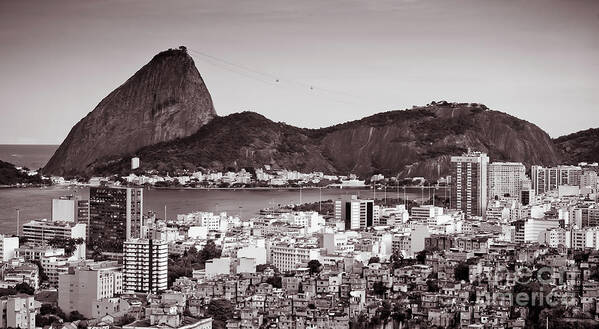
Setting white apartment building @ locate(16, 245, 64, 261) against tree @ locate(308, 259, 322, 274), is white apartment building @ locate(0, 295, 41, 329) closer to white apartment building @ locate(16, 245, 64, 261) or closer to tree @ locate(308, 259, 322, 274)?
white apartment building @ locate(16, 245, 64, 261)

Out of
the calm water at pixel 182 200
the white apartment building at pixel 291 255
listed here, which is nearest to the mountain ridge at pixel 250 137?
the calm water at pixel 182 200

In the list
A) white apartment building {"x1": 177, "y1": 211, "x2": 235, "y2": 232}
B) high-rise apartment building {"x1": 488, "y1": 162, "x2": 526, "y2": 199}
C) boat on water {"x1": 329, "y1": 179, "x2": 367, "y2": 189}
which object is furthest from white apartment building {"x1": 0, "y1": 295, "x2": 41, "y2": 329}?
boat on water {"x1": 329, "y1": 179, "x2": 367, "y2": 189}

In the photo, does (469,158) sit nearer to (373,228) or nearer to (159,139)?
(373,228)

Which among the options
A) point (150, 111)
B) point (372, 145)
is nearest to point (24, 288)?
point (372, 145)

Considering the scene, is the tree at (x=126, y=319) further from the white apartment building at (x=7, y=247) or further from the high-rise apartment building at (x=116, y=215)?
the high-rise apartment building at (x=116, y=215)

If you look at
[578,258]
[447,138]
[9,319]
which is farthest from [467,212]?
[447,138]

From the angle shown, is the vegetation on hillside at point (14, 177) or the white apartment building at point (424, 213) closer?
the white apartment building at point (424, 213)
